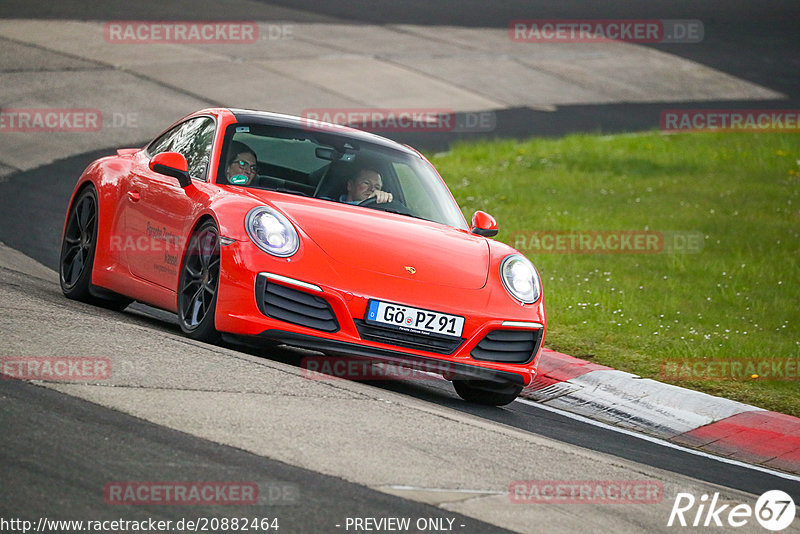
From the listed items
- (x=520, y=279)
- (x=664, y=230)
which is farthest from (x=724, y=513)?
(x=664, y=230)

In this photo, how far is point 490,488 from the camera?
4.99m

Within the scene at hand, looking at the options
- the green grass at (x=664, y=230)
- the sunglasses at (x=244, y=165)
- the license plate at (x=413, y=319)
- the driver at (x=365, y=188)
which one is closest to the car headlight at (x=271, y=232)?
the license plate at (x=413, y=319)

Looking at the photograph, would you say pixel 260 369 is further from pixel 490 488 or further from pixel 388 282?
pixel 490 488

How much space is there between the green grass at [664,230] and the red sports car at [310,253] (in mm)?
2142

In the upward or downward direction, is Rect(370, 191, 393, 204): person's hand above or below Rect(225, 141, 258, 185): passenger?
Answer: below

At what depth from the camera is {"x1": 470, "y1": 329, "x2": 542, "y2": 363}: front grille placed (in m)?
6.95

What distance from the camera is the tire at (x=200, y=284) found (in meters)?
6.83

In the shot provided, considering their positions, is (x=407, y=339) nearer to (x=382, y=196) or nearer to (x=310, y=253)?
(x=310, y=253)

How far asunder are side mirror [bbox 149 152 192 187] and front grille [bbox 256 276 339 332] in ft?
4.01

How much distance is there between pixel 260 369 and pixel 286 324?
0.38 m

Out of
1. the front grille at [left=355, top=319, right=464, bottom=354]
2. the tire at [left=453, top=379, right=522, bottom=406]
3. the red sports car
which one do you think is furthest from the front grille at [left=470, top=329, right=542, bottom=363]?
the tire at [left=453, top=379, right=522, bottom=406]

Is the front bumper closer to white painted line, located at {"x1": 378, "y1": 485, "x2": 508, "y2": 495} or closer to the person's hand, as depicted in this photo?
the person's hand

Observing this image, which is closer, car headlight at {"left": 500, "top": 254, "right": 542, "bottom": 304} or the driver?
car headlight at {"left": 500, "top": 254, "right": 542, "bottom": 304}

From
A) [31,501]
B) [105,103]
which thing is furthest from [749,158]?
[31,501]
